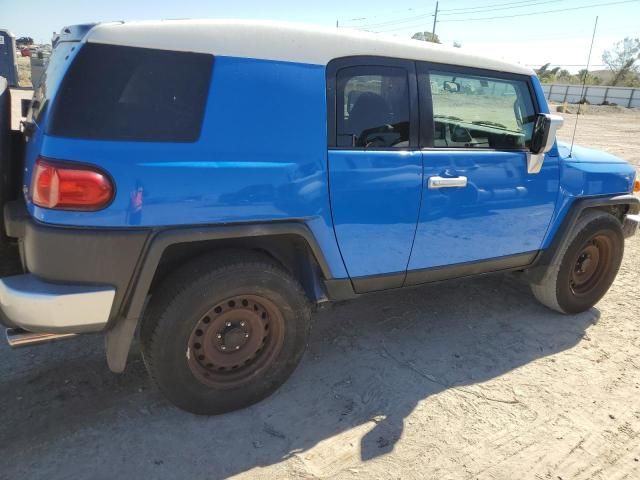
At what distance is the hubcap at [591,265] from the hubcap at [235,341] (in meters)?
2.67

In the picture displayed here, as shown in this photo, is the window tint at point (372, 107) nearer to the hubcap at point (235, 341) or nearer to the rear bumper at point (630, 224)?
the hubcap at point (235, 341)

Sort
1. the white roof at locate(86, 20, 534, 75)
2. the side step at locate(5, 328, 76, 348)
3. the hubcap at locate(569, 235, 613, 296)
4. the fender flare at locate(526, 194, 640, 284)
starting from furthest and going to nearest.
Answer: the hubcap at locate(569, 235, 613, 296) → the fender flare at locate(526, 194, 640, 284) → the side step at locate(5, 328, 76, 348) → the white roof at locate(86, 20, 534, 75)

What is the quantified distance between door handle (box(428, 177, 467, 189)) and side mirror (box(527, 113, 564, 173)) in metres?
0.63

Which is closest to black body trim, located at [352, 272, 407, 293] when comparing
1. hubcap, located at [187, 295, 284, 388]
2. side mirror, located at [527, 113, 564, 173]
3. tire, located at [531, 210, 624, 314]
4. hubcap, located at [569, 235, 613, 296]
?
hubcap, located at [187, 295, 284, 388]

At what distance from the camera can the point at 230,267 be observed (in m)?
2.45

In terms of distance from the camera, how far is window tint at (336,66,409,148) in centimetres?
267

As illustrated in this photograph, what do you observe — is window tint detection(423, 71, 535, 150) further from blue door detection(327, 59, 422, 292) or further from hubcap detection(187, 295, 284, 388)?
hubcap detection(187, 295, 284, 388)

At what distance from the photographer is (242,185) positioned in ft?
7.61

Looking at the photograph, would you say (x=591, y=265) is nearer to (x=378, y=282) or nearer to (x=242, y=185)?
(x=378, y=282)

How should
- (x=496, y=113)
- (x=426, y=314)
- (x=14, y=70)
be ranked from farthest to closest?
(x=14, y=70) → (x=426, y=314) → (x=496, y=113)

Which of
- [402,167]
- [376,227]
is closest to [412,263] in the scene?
[376,227]

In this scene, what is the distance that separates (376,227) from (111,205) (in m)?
1.41

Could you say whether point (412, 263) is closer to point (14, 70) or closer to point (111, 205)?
point (111, 205)

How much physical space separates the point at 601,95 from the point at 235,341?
49.4 meters
